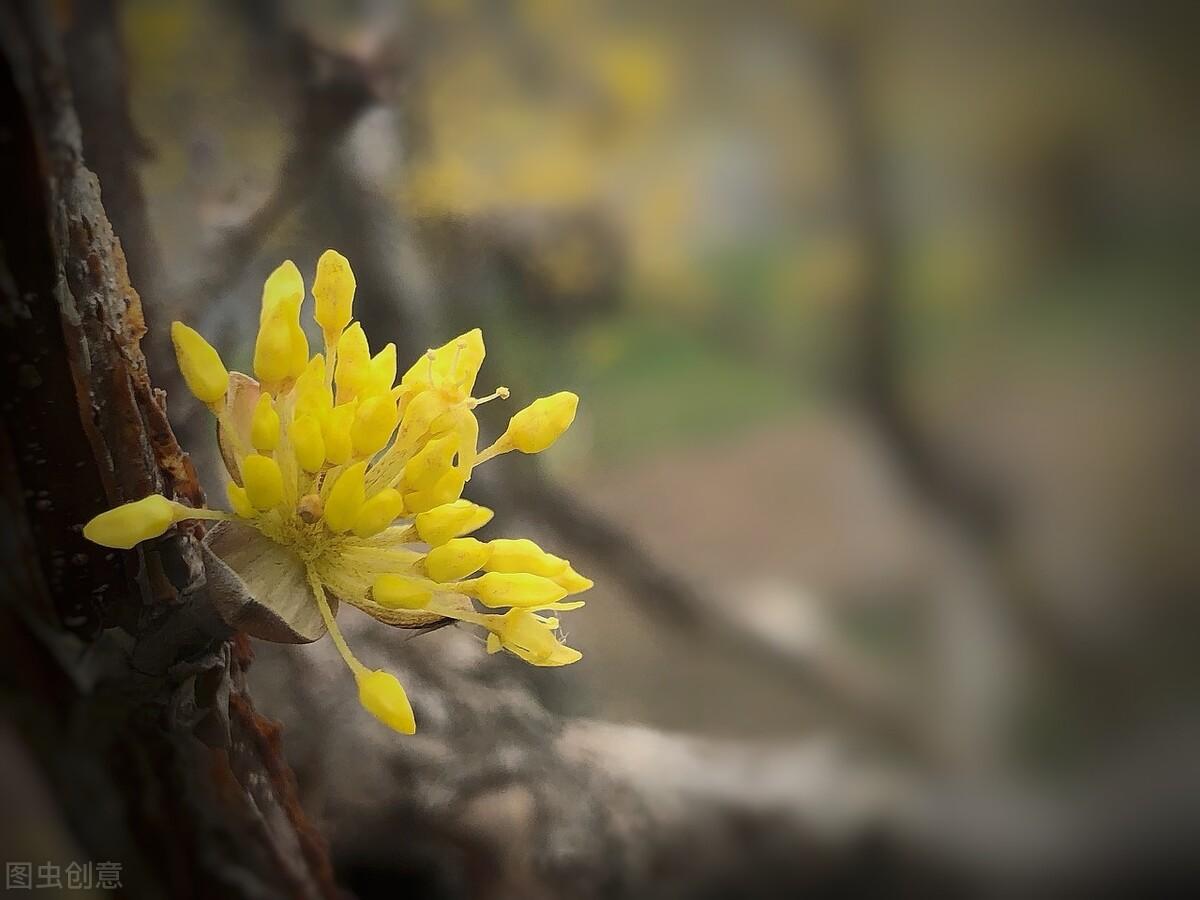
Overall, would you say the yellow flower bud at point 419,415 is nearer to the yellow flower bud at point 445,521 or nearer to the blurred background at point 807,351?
the yellow flower bud at point 445,521

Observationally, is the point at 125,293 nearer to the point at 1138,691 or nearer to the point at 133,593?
the point at 133,593

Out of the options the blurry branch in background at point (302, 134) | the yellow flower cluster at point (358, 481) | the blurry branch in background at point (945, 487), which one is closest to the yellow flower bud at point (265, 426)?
the yellow flower cluster at point (358, 481)

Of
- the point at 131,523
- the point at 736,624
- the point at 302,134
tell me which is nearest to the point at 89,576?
the point at 131,523

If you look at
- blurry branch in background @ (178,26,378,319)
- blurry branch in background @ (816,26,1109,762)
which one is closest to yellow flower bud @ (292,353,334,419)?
blurry branch in background @ (178,26,378,319)

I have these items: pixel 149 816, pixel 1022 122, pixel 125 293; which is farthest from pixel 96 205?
pixel 1022 122

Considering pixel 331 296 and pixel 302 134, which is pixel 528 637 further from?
pixel 302 134

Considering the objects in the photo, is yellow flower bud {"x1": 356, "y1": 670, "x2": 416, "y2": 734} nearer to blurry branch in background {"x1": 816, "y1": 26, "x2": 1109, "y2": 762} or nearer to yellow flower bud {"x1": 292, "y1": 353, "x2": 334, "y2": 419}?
yellow flower bud {"x1": 292, "y1": 353, "x2": 334, "y2": 419}
